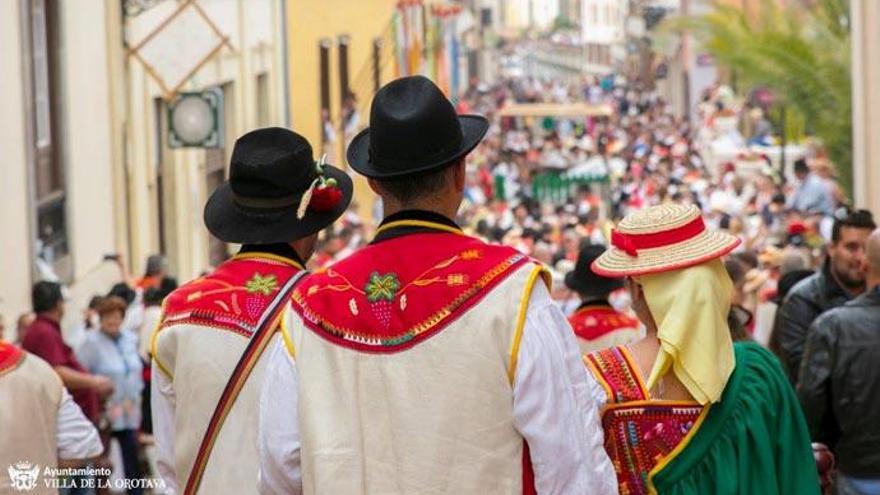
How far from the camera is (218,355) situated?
18.9ft

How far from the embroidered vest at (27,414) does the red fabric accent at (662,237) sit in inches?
84.7

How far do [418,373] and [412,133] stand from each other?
1.65ft

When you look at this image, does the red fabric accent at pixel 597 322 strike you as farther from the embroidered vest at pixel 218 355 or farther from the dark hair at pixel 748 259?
the embroidered vest at pixel 218 355

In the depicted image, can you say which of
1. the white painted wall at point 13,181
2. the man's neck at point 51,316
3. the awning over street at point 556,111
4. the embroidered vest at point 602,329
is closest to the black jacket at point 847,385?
the embroidered vest at point 602,329

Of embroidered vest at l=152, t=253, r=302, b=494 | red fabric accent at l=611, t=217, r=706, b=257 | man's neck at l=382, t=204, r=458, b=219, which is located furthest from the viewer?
embroidered vest at l=152, t=253, r=302, b=494

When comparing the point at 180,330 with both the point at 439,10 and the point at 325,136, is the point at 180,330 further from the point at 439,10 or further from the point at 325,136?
the point at 439,10

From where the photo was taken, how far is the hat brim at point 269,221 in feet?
19.2

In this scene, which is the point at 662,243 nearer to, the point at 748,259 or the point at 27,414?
the point at 27,414

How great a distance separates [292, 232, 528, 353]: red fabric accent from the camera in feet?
14.5

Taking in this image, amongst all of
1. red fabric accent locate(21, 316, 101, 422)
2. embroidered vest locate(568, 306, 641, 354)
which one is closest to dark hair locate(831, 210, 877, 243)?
embroidered vest locate(568, 306, 641, 354)

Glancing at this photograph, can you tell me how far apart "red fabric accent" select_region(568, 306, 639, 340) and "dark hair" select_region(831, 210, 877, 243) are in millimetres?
978

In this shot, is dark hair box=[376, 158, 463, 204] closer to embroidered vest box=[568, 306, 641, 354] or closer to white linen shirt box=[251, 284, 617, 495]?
white linen shirt box=[251, 284, 617, 495]

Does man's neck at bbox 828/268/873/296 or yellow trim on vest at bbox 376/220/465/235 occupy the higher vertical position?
yellow trim on vest at bbox 376/220/465/235

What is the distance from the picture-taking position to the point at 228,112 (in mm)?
25578
